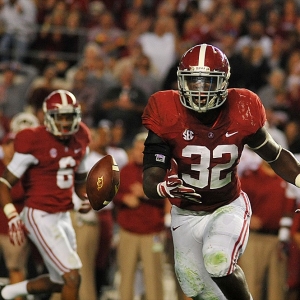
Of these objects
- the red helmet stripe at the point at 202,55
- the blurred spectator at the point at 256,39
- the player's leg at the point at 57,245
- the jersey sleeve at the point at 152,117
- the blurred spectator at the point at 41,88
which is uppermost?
the red helmet stripe at the point at 202,55

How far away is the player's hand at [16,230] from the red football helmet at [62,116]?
694 mm

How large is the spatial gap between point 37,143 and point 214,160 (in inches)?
66.3

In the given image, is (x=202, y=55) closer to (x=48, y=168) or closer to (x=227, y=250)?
(x=227, y=250)

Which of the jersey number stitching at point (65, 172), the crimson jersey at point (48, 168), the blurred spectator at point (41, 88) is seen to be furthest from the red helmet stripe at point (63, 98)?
the blurred spectator at point (41, 88)

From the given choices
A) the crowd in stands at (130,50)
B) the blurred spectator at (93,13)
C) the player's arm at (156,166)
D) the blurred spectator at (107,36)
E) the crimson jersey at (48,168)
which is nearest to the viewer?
the player's arm at (156,166)

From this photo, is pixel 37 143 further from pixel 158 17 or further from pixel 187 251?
pixel 158 17

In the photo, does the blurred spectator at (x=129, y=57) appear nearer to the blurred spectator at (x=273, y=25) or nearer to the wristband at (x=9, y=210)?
the blurred spectator at (x=273, y=25)

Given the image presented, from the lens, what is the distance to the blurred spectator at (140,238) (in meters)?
7.67

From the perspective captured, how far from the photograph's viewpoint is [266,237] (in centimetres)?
756

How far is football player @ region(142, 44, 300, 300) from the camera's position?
4738 millimetres

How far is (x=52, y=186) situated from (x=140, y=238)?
1722 millimetres

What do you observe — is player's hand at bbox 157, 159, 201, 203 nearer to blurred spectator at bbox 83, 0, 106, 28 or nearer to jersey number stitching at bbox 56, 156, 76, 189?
jersey number stitching at bbox 56, 156, 76, 189

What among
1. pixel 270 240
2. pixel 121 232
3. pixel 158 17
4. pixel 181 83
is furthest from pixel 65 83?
pixel 181 83

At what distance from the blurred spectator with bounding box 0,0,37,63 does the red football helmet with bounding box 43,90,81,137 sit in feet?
17.0
